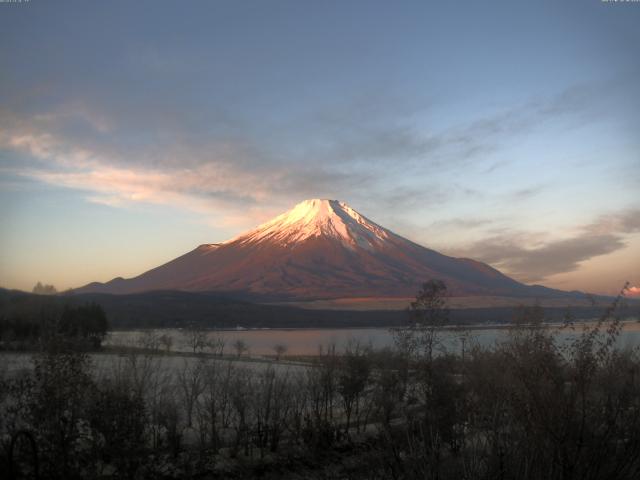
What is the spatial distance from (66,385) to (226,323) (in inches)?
3438

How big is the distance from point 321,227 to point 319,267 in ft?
84.6

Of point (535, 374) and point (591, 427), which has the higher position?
point (535, 374)

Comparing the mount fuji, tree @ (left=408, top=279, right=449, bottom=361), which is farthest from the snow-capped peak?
tree @ (left=408, top=279, right=449, bottom=361)

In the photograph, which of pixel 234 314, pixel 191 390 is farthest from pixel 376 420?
pixel 234 314

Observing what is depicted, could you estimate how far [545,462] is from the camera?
4270 mm

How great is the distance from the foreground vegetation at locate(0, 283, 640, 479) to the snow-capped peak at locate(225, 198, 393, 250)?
14794cm

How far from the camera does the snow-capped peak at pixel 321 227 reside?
172875 millimetres

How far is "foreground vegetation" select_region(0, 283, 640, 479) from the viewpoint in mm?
4406

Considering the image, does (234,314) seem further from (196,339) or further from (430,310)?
(430,310)

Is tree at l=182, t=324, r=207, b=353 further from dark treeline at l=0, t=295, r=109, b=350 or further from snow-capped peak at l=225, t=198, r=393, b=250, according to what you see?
snow-capped peak at l=225, t=198, r=393, b=250

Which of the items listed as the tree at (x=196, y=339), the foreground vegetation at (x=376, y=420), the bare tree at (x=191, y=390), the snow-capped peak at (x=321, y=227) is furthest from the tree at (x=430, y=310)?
the snow-capped peak at (x=321, y=227)

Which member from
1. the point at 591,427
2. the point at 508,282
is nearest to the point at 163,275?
the point at 508,282

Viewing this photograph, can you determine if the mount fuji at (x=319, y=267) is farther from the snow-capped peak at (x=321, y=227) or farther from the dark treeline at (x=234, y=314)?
the dark treeline at (x=234, y=314)

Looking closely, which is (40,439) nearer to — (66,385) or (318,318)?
(66,385)
